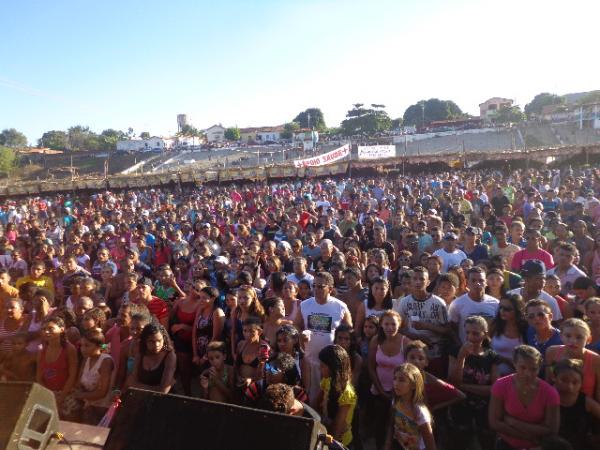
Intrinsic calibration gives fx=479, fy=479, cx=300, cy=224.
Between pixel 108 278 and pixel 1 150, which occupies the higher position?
pixel 1 150

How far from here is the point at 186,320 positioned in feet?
15.8

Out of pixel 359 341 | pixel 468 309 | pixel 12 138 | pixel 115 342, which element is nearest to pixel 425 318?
pixel 468 309

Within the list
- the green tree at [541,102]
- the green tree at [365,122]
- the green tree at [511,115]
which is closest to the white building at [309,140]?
the green tree at [365,122]

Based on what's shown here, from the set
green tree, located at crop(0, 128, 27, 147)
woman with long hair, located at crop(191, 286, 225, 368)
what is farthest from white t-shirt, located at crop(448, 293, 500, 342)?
green tree, located at crop(0, 128, 27, 147)

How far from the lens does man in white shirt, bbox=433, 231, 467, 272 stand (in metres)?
5.92

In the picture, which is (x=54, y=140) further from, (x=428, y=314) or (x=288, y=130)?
(x=428, y=314)

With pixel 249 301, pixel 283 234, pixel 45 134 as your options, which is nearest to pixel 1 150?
pixel 45 134

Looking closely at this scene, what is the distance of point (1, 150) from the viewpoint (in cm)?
5656

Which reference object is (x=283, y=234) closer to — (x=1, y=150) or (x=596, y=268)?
(x=596, y=268)

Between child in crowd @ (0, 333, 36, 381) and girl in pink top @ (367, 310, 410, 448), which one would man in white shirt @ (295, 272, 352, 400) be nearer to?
girl in pink top @ (367, 310, 410, 448)

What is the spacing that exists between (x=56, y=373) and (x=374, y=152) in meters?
23.5

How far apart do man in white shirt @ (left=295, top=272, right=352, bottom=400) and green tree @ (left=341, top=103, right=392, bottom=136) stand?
73140 millimetres

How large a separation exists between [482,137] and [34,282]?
4941cm

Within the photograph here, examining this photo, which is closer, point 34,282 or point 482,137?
point 34,282
